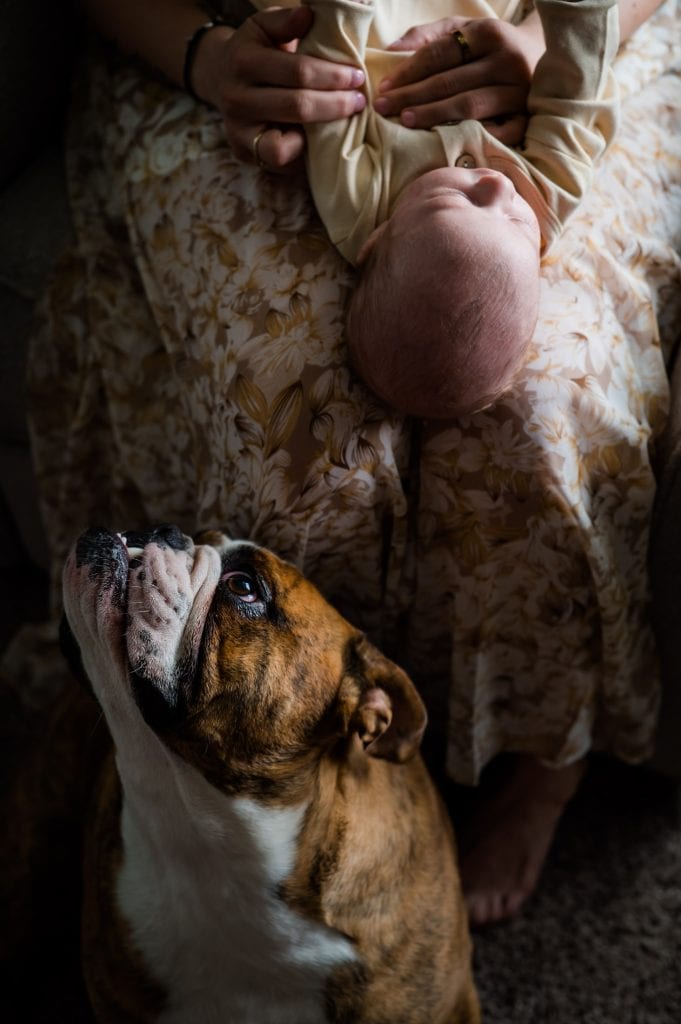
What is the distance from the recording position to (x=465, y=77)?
41.0 inches

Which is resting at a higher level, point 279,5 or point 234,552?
point 279,5

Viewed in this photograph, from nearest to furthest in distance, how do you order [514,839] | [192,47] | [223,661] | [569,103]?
[223,661] → [569,103] → [192,47] → [514,839]

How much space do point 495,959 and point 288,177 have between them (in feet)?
3.34

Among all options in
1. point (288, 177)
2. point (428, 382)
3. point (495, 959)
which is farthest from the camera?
point (495, 959)

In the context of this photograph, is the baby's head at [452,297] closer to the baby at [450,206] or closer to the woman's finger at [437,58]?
the baby at [450,206]

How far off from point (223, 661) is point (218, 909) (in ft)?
0.79

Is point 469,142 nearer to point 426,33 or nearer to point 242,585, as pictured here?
point 426,33

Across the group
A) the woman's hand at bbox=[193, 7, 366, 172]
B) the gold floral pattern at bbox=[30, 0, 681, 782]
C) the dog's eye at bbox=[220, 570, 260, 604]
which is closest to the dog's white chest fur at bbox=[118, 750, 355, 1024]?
the dog's eye at bbox=[220, 570, 260, 604]

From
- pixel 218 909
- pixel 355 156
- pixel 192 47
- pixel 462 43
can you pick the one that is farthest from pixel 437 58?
pixel 218 909

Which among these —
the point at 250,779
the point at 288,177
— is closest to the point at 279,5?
the point at 288,177

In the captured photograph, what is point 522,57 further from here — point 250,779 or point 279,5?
point 250,779

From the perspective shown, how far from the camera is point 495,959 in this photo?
4.16ft

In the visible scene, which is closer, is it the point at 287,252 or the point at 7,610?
the point at 287,252

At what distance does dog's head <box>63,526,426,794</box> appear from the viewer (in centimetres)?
84
